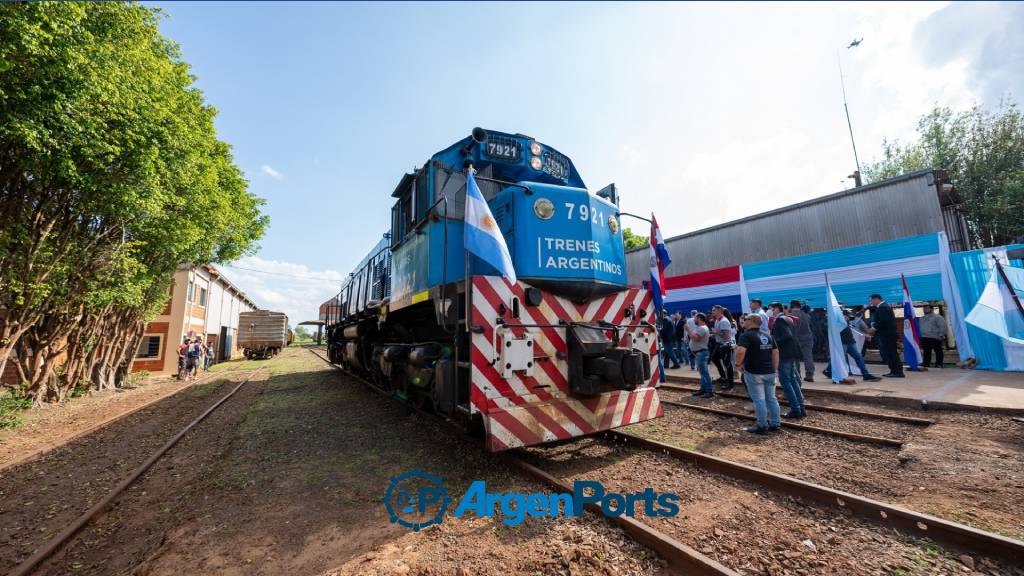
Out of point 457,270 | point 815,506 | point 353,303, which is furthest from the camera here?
point 353,303

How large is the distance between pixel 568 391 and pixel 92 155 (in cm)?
904

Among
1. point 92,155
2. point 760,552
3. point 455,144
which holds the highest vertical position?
point 92,155

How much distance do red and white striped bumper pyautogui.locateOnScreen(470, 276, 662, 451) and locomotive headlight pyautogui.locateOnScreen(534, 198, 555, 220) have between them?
0.90 m

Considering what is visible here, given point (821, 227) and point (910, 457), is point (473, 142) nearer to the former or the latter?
point (910, 457)

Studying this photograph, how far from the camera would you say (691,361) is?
12.9m

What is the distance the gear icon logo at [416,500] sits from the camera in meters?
3.31

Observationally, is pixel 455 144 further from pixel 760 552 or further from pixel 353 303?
pixel 353 303

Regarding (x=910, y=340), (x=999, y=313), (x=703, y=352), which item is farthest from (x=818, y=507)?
(x=910, y=340)

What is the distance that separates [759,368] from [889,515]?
270 cm

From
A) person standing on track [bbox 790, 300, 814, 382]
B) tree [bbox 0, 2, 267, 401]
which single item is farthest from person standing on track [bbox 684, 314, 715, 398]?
tree [bbox 0, 2, 267, 401]

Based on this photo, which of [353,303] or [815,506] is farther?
[353,303]

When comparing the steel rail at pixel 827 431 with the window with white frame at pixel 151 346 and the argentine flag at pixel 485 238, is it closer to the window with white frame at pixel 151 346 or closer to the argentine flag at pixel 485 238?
the argentine flag at pixel 485 238

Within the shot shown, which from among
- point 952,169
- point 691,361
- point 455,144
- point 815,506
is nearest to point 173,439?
point 455,144

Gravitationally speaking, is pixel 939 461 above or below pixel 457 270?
below
